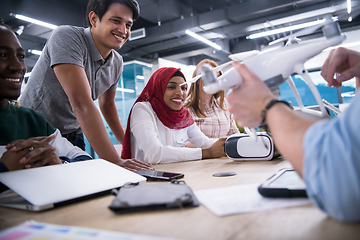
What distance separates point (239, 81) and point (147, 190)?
322mm

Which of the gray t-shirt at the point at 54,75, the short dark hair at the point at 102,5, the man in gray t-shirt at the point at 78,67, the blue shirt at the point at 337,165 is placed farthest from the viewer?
the short dark hair at the point at 102,5

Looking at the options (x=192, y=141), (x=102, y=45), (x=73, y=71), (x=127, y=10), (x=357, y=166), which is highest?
(x=127, y=10)

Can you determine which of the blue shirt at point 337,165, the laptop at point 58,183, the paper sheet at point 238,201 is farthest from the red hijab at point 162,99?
the blue shirt at point 337,165

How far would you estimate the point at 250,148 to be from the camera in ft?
4.03

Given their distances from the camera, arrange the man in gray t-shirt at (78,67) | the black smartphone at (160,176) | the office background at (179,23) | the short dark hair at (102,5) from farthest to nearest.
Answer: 1. the office background at (179,23)
2. the short dark hair at (102,5)
3. the man in gray t-shirt at (78,67)
4. the black smartphone at (160,176)

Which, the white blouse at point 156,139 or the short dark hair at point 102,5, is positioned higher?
the short dark hair at point 102,5

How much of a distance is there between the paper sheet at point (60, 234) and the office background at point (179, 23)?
14.7 feet

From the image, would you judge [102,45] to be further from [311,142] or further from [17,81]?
[311,142]

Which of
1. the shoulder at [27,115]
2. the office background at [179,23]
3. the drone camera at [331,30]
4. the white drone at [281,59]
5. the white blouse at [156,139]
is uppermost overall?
the office background at [179,23]

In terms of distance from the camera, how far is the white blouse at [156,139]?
4.89 feet

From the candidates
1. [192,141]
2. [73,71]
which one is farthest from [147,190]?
[192,141]

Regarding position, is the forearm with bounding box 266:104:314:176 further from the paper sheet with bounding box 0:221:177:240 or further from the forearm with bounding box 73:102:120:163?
the forearm with bounding box 73:102:120:163

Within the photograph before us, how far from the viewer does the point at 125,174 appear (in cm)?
83

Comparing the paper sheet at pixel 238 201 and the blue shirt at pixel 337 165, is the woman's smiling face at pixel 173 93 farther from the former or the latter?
the blue shirt at pixel 337 165
